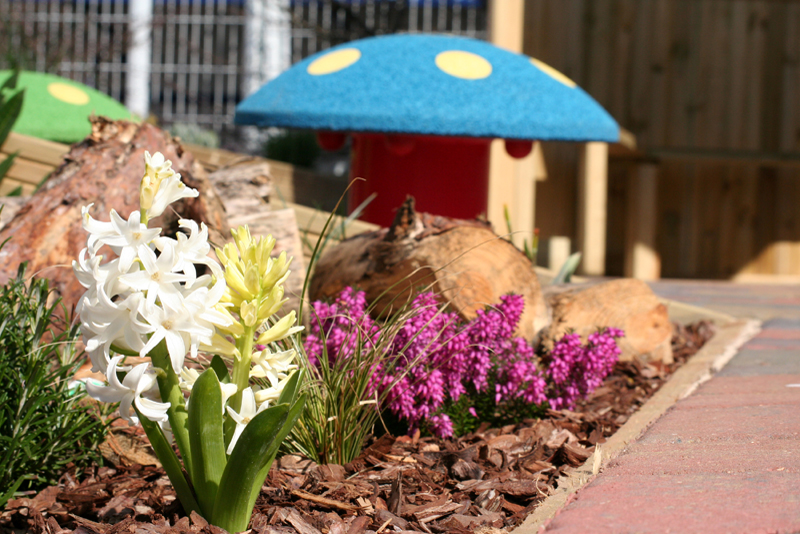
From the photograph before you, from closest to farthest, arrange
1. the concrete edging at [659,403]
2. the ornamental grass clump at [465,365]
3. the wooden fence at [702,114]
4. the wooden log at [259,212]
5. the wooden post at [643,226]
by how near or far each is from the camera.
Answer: the concrete edging at [659,403] < the ornamental grass clump at [465,365] < the wooden log at [259,212] < the wooden post at [643,226] < the wooden fence at [702,114]

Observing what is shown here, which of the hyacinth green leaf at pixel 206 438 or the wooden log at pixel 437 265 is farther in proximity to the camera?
the wooden log at pixel 437 265

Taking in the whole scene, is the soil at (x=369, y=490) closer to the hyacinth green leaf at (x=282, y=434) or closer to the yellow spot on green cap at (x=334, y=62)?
the hyacinth green leaf at (x=282, y=434)

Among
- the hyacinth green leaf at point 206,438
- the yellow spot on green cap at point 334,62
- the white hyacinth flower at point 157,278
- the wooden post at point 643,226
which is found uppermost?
the yellow spot on green cap at point 334,62

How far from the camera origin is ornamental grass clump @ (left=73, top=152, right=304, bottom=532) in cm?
118

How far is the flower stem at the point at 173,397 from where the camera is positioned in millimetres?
1301

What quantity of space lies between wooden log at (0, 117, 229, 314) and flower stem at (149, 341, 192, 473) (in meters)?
1.14

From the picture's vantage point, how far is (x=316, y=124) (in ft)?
11.2

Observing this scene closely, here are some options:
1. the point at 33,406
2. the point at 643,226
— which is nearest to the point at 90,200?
the point at 33,406

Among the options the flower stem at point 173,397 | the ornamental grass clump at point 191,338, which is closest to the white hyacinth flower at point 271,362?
the ornamental grass clump at point 191,338

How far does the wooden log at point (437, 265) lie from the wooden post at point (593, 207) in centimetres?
254

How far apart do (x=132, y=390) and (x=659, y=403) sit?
1470mm

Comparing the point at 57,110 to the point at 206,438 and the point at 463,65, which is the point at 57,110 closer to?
the point at 463,65

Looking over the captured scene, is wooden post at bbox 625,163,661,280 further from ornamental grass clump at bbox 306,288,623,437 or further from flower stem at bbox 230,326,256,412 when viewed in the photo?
flower stem at bbox 230,326,256,412

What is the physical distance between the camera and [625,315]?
9.45ft
